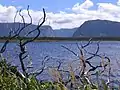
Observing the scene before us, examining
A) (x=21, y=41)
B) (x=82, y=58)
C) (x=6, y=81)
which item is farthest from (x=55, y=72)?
(x=21, y=41)

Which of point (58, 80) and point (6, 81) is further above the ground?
point (58, 80)

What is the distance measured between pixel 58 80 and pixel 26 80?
1.07m

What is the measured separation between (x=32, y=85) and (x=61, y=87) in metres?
0.91

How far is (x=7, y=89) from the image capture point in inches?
157

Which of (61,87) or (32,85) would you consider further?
(32,85)

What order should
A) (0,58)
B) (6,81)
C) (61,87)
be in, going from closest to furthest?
(61,87), (6,81), (0,58)

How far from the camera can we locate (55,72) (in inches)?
115

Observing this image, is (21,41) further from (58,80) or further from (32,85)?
(58,80)

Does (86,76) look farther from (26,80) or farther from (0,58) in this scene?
(0,58)

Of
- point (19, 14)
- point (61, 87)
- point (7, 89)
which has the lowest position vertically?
point (7, 89)

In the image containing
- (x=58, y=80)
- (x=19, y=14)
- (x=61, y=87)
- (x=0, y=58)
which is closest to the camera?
(x=61, y=87)

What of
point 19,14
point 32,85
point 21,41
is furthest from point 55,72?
point 21,41

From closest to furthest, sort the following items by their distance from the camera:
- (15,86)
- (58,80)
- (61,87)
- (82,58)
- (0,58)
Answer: (61,87)
(58,80)
(82,58)
(15,86)
(0,58)

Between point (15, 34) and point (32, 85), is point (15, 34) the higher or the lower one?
the higher one
